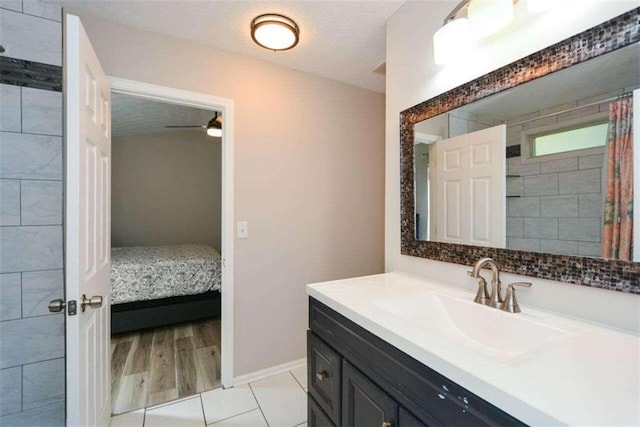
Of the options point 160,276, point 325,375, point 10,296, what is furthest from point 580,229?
point 160,276

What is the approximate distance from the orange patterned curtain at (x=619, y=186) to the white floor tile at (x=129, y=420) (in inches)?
91.4

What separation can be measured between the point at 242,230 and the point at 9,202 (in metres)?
1.14

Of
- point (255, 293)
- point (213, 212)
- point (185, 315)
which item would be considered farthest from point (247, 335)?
point (213, 212)

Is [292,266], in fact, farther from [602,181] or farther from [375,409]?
[602,181]

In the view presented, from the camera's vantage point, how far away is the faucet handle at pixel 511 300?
3.13ft

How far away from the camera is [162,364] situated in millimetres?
2268

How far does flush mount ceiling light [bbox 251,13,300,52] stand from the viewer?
5.09ft

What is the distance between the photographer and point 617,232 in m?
0.79

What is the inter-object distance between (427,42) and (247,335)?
211 cm

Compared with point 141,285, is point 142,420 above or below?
below

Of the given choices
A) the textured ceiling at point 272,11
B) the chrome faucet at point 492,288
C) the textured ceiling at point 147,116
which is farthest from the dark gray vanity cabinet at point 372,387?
the textured ceiling at point 147,116

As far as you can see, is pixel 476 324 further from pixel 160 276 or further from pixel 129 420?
pixel 160 276

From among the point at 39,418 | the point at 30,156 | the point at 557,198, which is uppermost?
the point at 30,156

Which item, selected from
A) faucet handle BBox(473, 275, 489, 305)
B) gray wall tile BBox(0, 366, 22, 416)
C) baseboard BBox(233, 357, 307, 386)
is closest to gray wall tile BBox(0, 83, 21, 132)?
gray wall tile BBox(0, 366, 22, 416)
